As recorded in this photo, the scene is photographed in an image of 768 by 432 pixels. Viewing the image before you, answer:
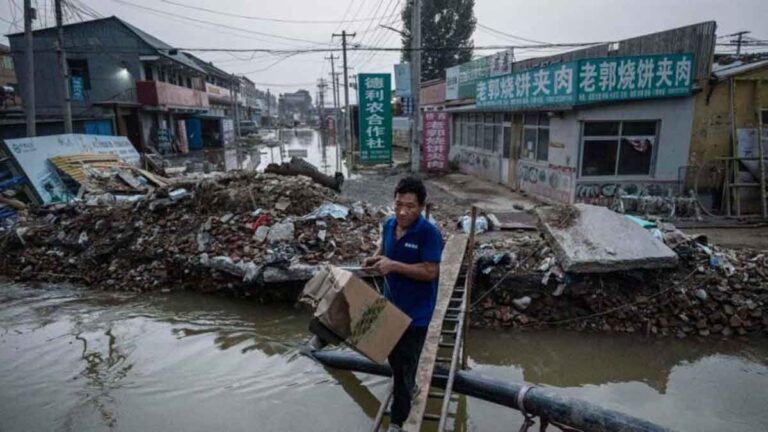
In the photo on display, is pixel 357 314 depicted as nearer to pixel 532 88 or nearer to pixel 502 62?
pixel 532 88

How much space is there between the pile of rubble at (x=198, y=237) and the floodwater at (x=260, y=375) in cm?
83

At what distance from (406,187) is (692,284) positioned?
5.30m

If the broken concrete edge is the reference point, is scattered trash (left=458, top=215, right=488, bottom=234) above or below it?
above

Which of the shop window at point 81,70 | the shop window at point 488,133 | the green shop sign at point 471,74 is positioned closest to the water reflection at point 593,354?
the shop window at point 488,133

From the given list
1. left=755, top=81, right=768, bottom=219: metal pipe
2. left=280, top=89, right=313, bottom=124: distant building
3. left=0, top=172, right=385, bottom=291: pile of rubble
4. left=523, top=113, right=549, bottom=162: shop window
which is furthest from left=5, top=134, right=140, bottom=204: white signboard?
left=280, top=89, right=313, bottom=124: distant building

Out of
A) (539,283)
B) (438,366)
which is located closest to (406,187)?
(438,366)

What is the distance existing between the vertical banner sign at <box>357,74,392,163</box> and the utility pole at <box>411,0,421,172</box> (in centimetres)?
181

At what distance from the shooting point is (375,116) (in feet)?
65.4

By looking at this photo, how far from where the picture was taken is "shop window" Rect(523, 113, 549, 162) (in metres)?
12.3

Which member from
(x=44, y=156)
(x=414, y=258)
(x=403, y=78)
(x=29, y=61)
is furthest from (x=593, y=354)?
(x=403, y=78)

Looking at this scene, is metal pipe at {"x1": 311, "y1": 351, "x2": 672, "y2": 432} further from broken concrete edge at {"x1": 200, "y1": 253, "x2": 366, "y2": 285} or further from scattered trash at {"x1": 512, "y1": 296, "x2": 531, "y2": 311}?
broken concrete edge at {"x1": 200, "y1": 253, "x2": 366, "y2": 285}

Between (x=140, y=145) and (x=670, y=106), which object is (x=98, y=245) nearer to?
(x=670, y=106)

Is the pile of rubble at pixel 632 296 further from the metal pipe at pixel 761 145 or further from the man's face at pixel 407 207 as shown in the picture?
the metal pipe at pixel 761 145

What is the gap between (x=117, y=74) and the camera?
25.9m
